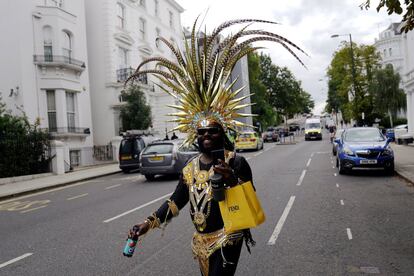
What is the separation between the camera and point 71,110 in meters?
26.0

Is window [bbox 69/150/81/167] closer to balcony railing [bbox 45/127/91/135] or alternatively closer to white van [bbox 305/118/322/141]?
balcony railing [bbox 45/127/91/135]

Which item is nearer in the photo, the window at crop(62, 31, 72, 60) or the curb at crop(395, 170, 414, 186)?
the curb at crop(395, 170, 414, 186)

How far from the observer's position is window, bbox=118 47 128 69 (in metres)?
31.7

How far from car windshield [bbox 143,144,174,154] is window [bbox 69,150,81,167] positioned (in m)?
10.9

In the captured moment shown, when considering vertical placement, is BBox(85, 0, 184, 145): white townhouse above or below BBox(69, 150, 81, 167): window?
above

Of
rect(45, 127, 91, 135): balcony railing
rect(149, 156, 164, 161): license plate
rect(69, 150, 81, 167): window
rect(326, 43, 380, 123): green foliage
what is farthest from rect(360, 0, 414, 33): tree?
rect(326, 43, 380, 123): green foliage

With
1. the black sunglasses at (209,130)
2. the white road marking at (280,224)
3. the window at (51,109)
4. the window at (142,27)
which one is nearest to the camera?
the black sunglasses at (209,130)

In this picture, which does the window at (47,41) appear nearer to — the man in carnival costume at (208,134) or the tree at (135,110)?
the tree at (135,110)

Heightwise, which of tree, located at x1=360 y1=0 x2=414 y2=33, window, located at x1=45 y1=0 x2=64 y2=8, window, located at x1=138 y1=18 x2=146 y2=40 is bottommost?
tree, located at x1=360 y1=0 x2=414 y2=33

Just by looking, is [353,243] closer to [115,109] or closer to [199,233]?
[199,233]

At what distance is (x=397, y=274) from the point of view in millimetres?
4734

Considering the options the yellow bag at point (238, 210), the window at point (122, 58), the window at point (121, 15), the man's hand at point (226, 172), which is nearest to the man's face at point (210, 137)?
the man's hand at point (226, 172)

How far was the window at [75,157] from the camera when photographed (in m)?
25.3

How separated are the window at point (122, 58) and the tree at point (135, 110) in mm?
4920
